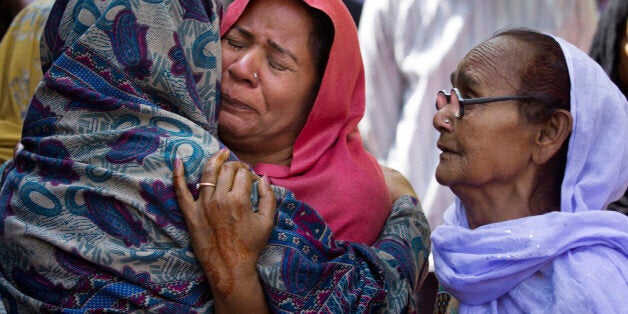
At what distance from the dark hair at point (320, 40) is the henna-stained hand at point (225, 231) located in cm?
67

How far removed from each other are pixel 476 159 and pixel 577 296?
502 millimetres

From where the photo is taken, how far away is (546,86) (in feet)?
8.69

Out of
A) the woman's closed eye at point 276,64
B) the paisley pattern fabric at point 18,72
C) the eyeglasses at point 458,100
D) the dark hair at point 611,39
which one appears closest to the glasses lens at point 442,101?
the eyeglasses at point 458,100

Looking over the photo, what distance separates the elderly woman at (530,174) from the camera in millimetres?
2502

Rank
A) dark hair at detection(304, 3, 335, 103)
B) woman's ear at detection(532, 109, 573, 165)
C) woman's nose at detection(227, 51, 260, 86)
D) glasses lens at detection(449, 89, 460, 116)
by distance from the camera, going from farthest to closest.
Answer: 1. dark hair at detection(304, 3, 335, 103)
2. woman's nose at detection(227, 51, 260, 86)
3. glasses lens at detection(449, 89, 460, 116)
4. woman's ear at detection(532, 109, 573, 165)

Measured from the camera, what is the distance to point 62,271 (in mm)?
2531

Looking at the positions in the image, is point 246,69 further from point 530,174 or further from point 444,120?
point 530,174

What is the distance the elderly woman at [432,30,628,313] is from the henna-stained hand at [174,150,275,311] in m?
0.55

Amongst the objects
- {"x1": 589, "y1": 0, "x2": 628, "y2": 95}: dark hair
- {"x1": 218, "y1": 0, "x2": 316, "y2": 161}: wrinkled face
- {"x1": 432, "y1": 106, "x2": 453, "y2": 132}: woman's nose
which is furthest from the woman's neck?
{"x1": 589, "y1": 0, "x2": 628, "y2": 95}: dark hair

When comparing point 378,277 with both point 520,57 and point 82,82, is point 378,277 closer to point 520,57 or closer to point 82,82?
point 520,57

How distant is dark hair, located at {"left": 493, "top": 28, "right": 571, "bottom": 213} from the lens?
2.65 meters

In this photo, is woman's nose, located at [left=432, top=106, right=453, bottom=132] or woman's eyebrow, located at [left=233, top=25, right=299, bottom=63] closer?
woman's nose, located at [left=432, top=106, right=453, bottom=132]

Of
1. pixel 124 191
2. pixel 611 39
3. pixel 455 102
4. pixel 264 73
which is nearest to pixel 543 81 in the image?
pixel 455 102

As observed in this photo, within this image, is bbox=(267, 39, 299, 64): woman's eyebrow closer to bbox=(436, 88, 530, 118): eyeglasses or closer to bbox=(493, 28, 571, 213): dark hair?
bbox=(436, 88, 530, 118): eyeglasses
